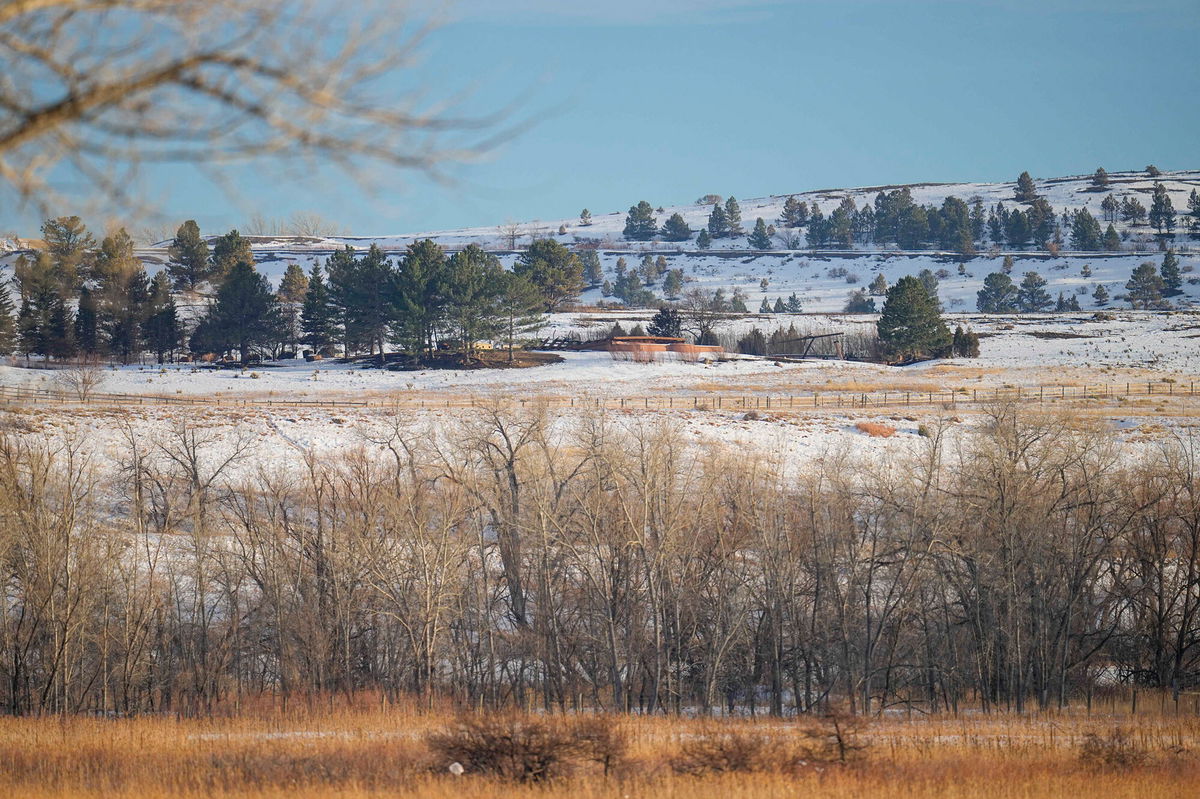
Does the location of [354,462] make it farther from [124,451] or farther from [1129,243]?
[1129,243]

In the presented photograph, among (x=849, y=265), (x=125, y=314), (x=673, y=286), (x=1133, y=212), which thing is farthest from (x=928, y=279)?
(x=125, y=314)

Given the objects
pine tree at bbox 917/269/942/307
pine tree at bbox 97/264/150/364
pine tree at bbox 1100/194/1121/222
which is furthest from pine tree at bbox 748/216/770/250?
pine tree at bbox 97/264/150/364

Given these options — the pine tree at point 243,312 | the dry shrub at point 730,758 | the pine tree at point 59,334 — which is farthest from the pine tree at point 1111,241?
the dry shrub at point 730,758

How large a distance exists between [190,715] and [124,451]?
2317cm

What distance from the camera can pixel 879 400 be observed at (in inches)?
2456

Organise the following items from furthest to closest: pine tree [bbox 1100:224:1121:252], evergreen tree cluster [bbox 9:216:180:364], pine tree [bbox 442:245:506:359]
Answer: pine tree [bbox 1100:224:1121:252] < pine tree [bbox 442:245:506:359] < evergreen tree cluster [bbox 9:216:180:364]

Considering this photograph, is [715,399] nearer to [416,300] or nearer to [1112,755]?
[416,300]

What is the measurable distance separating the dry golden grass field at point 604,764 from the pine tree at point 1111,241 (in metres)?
161

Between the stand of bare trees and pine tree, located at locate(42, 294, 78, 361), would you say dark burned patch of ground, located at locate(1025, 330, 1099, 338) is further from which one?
pine tree, located at locate(42, 294, 78, 361)

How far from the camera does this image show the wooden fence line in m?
56.6

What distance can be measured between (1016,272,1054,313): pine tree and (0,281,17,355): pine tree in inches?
4623

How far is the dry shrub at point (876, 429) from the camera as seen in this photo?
5094 cm

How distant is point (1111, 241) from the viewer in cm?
15962

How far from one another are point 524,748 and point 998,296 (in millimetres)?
135617
